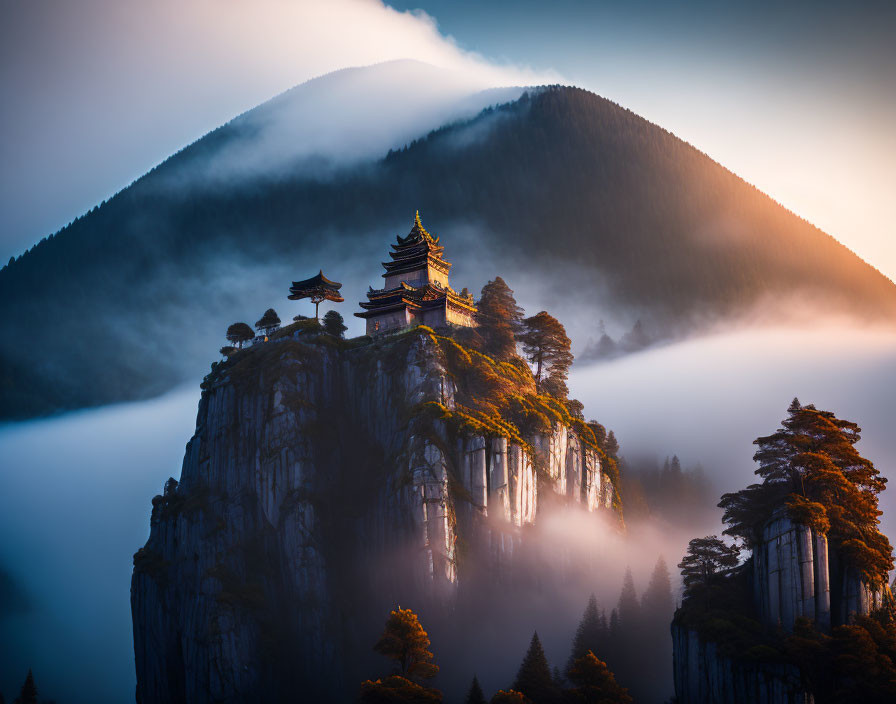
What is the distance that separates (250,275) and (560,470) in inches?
4924

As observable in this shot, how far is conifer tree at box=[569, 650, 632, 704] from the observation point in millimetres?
61438

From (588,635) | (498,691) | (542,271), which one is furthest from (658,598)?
(542,271)

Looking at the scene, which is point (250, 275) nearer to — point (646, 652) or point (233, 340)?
point (233, 340)

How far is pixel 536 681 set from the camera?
216ft

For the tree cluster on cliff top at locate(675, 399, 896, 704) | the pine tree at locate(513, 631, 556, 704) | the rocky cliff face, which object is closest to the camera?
the tree cluster on cliff top at locate(675, 399, 896, 704)

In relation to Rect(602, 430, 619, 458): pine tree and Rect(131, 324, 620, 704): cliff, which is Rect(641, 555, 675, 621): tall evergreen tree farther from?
Rect(602, 430, 619, 458): pine tree

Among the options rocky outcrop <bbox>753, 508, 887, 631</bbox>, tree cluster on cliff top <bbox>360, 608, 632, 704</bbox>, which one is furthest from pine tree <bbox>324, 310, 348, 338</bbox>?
rocky outcrop <bbox>753, 508, 887, 631</bbox>

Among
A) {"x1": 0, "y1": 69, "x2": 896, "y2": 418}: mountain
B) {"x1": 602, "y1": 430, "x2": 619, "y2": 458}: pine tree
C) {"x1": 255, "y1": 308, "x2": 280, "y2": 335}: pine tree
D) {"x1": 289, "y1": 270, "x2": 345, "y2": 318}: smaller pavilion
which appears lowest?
{"x1": 602, "y1": 430, "x2": 619, "y2": 458}: pine tree

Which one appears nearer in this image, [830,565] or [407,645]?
[830,565]

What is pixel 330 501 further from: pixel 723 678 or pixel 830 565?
→ pixel 830 565

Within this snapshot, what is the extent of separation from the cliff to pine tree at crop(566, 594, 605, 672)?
9413 mm

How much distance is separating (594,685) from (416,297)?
54.9m

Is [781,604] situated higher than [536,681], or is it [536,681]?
[781,604]

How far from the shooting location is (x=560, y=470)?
93125 mm
